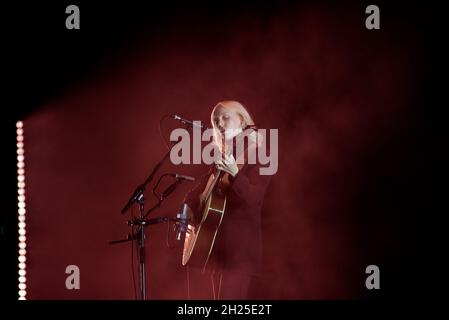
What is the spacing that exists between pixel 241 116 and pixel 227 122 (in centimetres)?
13

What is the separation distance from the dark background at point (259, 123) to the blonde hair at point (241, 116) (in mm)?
87

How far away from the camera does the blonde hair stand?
4.21 m

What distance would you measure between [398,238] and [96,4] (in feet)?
10.8

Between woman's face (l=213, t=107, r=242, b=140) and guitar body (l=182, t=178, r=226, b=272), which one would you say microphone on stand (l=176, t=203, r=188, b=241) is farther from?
woman's face (l=213, t=107, r=242, b=140)

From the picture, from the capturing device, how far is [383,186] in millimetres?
4023

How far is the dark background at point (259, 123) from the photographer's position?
404 cm

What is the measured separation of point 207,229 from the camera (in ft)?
12.9

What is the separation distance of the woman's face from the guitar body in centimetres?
54

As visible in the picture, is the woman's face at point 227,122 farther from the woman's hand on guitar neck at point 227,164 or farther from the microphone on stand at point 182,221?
the microphone on stand at point 182,221

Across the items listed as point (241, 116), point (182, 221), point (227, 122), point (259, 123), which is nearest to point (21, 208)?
point (182, 221)

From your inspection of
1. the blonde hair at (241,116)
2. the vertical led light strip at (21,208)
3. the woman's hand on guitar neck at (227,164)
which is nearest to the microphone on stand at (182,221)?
the woman's hand on guitar neck at (227,164)

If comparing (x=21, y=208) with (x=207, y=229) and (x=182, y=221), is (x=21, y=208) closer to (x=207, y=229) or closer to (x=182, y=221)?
(x=182, y=221)

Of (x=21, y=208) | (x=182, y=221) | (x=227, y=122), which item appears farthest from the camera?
(x=21, y=208)

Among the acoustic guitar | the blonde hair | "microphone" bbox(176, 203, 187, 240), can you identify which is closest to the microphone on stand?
"microphone" bbox(176, 203, 187, 240)
